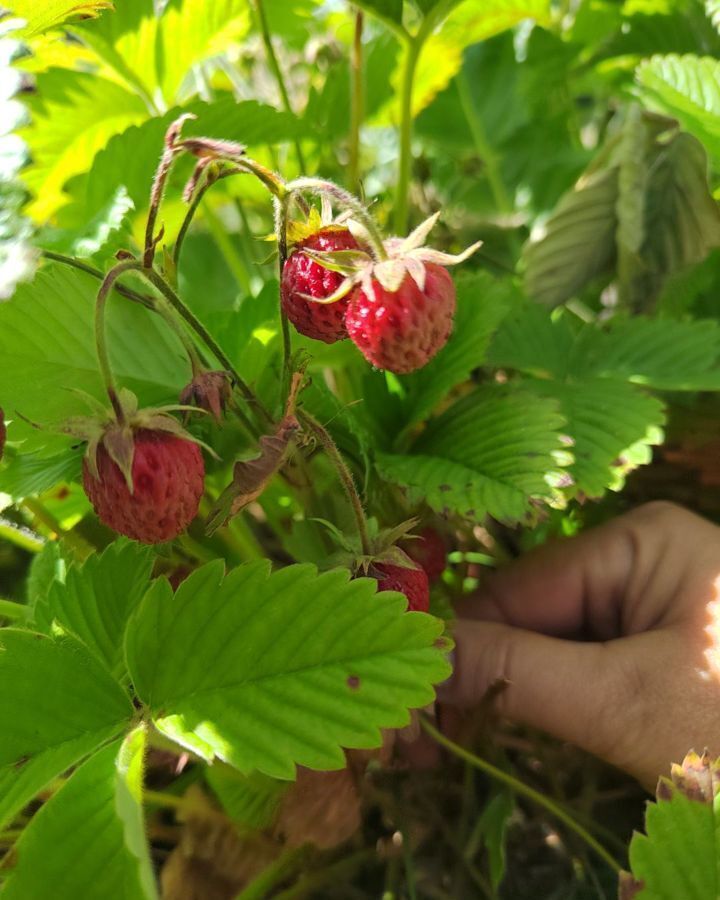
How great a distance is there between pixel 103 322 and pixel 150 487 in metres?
0.09

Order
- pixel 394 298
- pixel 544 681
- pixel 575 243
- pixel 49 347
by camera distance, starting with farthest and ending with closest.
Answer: pixel 575 243 < pixel 544 681 < pixel 49 347 < pixel 394 298

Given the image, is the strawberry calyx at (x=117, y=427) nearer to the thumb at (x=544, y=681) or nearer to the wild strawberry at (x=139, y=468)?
the wild strawberry at (x=139, y=468)

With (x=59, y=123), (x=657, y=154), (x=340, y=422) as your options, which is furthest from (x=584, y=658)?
(x=59, y=123)

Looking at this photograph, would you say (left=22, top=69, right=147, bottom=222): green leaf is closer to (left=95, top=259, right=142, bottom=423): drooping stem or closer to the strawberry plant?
the strawberry plant

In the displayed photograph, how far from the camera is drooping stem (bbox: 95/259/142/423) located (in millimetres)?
443

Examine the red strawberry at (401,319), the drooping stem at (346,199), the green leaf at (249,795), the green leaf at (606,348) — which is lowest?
the green leaf at (249,795)

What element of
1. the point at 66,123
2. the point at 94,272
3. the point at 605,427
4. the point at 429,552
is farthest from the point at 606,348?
the point at 66,123

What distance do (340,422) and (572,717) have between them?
0.30m

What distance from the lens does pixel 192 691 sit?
0.51 meters

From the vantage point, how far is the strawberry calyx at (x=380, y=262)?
0.46 meters

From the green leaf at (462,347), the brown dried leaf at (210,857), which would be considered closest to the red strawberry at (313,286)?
the green leaf at (462,347)

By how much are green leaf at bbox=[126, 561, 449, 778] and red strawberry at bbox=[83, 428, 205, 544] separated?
55 mm

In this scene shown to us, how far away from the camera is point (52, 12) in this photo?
0.48m

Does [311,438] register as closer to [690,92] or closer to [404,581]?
[404,581]
